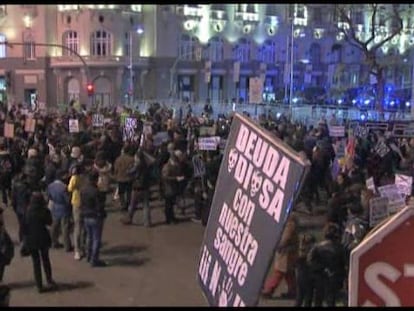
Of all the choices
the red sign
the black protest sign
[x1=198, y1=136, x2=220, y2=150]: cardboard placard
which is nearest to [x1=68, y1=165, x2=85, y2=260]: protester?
[x1=198, y1=136, x2=220, y2=150]: cardboard placard

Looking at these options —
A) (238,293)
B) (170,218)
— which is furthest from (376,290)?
(170,218)

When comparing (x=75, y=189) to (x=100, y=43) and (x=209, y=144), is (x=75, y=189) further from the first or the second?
(x=100, y=43)

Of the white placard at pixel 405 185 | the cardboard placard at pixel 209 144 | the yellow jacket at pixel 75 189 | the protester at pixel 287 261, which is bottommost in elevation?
the protester at pixel 287 261

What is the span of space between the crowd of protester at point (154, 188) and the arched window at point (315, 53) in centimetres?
5319

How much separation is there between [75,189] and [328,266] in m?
5.38

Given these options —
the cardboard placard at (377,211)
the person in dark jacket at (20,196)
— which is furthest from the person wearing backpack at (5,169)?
the cardboard placard at (377,211)

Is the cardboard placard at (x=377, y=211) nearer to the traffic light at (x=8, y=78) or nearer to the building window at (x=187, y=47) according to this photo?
the building window at (x=187, y=47)

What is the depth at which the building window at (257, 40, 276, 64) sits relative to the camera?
70400mm

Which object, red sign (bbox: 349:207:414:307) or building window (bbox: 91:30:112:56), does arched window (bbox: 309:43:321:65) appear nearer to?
building window (bbox: 91:30:112:56)

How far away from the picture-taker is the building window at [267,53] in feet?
231

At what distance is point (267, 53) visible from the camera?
7088 centimetres

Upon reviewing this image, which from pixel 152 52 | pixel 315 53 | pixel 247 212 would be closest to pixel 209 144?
pixel 247 212

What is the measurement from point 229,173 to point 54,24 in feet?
203

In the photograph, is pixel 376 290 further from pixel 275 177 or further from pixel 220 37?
pixel 220 37
